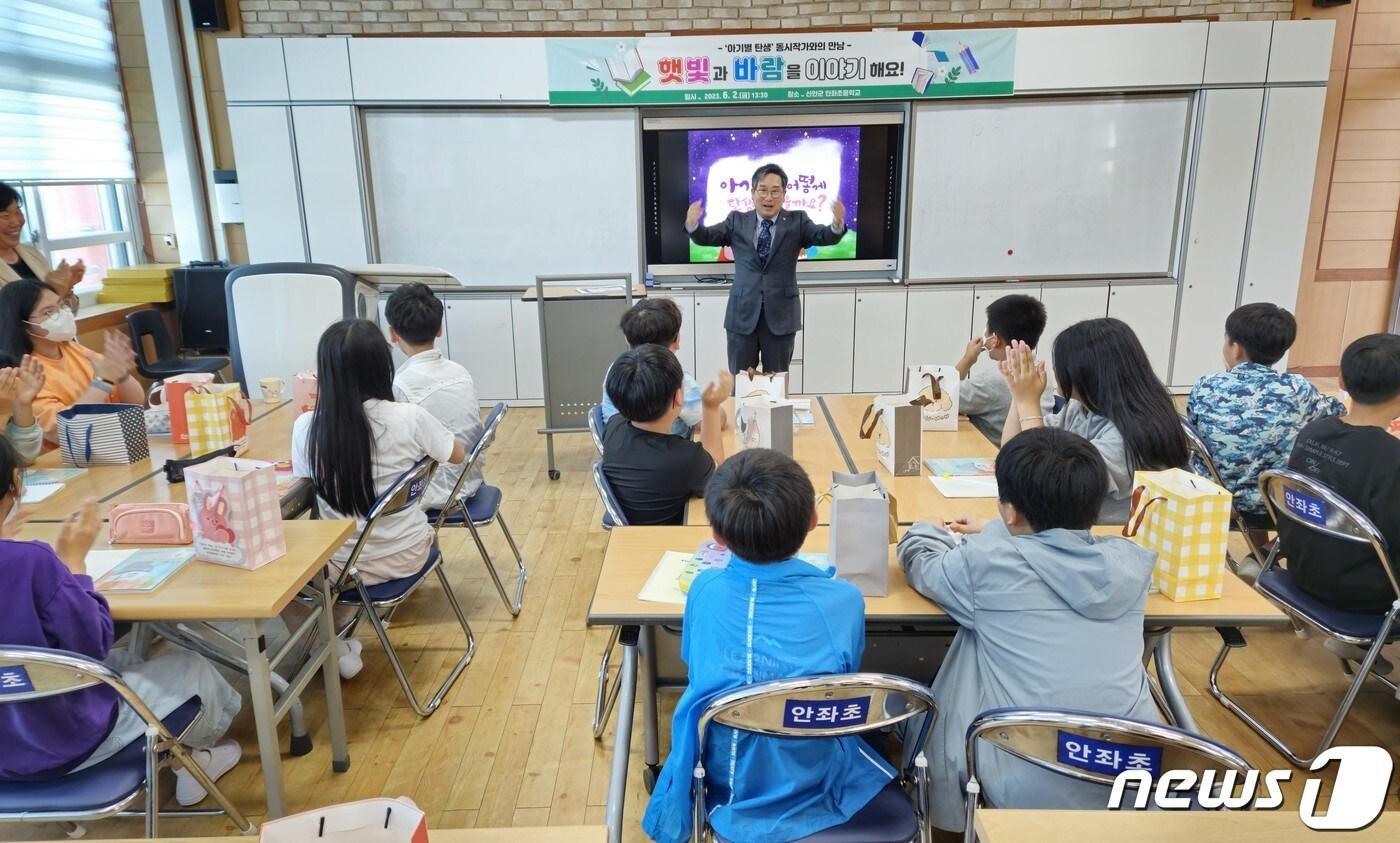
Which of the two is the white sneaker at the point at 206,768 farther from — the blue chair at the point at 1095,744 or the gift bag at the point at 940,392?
the gift bag at the point at 940,392

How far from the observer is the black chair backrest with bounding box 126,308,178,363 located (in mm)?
4926

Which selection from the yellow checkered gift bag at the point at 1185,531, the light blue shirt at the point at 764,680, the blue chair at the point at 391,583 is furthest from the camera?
the blue chair at the point at 391,583

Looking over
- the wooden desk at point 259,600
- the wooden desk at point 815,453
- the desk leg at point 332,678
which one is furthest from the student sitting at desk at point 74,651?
the wooden desk at point 815,453

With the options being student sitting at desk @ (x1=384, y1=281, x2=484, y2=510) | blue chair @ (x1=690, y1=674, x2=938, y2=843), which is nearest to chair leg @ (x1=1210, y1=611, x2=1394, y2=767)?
blue chair @ (x1=690, y1=674, x2=938, y2=843)

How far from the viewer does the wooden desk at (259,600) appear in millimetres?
1738

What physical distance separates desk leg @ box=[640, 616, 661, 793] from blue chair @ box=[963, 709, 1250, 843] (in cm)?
92

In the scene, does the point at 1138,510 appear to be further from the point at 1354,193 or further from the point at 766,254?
the point at 1354,193

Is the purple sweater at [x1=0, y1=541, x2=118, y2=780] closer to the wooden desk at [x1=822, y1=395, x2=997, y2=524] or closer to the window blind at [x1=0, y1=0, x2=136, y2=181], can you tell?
the wooden desk at [x1=822, y1=395, x2=997, y2=524]

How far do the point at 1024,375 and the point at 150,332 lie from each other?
4918mm

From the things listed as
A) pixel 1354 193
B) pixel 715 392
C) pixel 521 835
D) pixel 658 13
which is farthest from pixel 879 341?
pixel 521 835

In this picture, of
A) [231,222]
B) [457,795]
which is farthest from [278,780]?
[231,222]

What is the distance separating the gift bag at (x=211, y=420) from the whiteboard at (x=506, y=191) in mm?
3275

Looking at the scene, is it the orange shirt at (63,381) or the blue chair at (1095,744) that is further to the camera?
the orange shirt at (63,381)

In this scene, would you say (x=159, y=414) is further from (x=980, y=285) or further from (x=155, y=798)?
(x=980, y=285)
